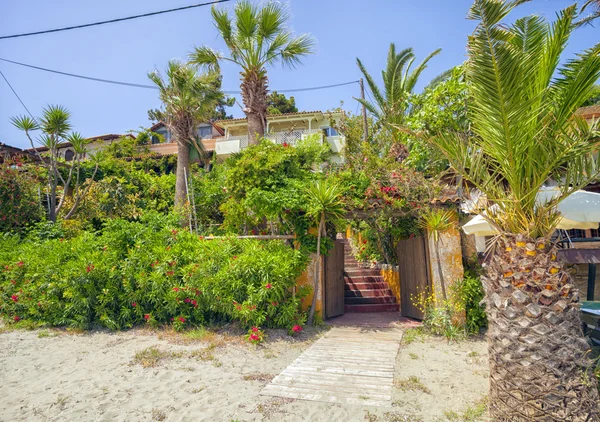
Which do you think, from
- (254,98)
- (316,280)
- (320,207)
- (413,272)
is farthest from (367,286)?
(254,98)

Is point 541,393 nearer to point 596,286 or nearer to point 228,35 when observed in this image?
point 596,286

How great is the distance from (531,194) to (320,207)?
4.43 metres

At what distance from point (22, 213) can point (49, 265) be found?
203 inches

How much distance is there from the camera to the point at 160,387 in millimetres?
4980

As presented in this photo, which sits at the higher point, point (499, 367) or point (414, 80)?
point (414, 80)

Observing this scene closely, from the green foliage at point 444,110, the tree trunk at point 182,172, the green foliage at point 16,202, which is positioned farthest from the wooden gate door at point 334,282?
the green foliage at point 16,202

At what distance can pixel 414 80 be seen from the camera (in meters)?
15.1

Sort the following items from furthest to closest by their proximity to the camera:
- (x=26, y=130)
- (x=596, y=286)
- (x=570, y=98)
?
1. (x=26, y=130)
2. (x=596, y=286)
3. (x=570, y=98)

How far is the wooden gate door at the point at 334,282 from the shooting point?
9.08 m

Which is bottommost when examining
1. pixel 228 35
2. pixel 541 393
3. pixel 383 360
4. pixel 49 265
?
pixel 383 360

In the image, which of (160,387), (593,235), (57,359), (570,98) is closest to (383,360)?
(160,387)

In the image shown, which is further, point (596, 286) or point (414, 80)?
point (414, 80)

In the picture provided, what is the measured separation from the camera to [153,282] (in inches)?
299

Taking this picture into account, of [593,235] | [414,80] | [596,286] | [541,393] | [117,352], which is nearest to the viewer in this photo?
[541,393]
